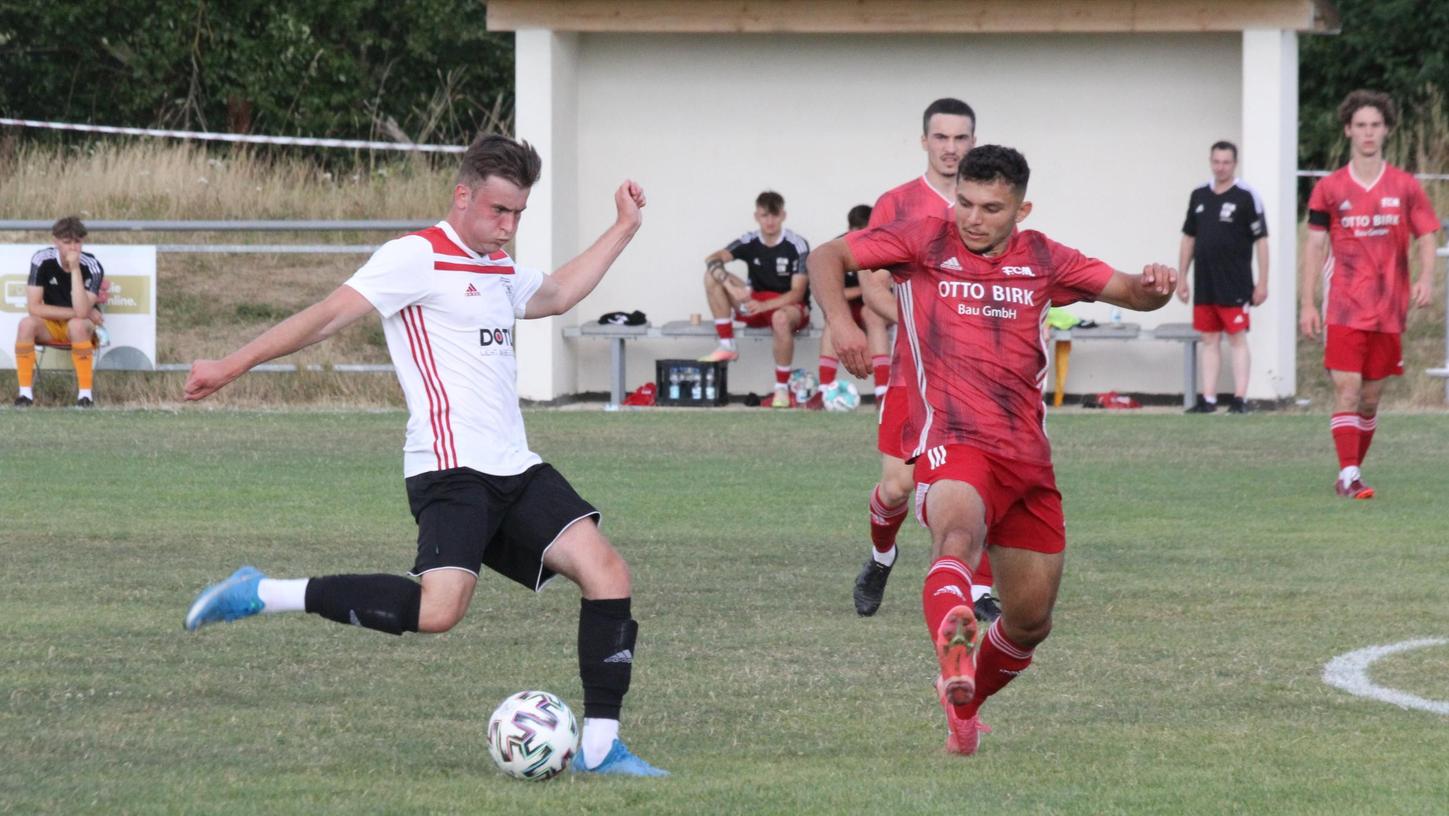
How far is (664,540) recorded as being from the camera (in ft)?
33.7

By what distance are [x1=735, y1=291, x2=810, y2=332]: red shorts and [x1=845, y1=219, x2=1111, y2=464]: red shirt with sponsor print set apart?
1236 centimetres

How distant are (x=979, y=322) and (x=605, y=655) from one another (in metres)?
1.50

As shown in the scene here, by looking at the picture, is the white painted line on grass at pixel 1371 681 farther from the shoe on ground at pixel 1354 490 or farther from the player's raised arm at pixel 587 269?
the shoe on ground at pixel 1354 490

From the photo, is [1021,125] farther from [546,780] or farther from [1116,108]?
[546,780]

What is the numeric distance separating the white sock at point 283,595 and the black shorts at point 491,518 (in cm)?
32

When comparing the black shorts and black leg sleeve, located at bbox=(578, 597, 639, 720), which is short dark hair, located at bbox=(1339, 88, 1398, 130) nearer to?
the black shorts

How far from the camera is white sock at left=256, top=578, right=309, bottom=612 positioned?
223 inches

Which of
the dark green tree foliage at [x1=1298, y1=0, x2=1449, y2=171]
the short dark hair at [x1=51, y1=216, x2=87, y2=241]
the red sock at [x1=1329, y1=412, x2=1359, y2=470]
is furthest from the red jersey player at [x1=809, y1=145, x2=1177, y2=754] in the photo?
the dark green tree foliage at [x1=1298, y1=0, x2=1449, y2=171]

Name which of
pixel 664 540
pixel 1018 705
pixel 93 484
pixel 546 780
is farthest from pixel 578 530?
pixel 93 484

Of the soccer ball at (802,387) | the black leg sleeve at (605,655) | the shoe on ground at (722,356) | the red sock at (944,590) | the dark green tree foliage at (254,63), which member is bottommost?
the black leg sleeve at (605,655)

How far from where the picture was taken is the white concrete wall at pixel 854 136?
1908cm

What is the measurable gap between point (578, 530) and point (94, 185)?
64.7 feet

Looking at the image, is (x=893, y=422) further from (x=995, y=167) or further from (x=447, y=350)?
(x=447, y=350)

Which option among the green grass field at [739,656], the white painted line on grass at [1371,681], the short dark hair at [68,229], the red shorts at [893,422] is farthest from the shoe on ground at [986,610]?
the short dark hair at [68,229]
